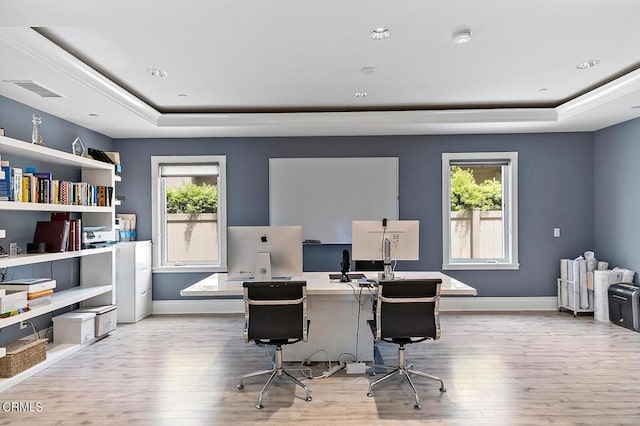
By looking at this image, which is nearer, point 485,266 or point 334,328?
point 334,328

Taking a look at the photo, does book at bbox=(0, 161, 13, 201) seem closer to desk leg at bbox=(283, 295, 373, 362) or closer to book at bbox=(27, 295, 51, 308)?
book at bbox=(27, 295, 51, 308)

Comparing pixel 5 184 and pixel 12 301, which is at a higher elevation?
pixel 5 184

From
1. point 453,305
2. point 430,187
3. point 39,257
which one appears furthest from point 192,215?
point 453,305

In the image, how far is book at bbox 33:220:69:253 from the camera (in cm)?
381

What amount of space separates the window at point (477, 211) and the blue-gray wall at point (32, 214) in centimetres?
486

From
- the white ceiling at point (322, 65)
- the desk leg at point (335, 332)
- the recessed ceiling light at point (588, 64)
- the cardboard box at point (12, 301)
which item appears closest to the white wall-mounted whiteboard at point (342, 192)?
the white ceiling at point (322, 65)

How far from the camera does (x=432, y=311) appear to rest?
282 cm

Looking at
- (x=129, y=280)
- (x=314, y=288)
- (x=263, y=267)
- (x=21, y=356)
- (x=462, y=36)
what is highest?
(x=462, y=36)

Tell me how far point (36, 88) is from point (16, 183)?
86 cm

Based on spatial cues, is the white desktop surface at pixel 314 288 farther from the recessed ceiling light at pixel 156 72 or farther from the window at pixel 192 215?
the window at pixel 192 215

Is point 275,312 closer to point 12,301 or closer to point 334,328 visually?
point 334,328

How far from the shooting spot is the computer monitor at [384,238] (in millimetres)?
3326

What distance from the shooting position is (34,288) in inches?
134

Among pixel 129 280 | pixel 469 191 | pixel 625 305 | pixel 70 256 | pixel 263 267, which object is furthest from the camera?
pixel 469 191
